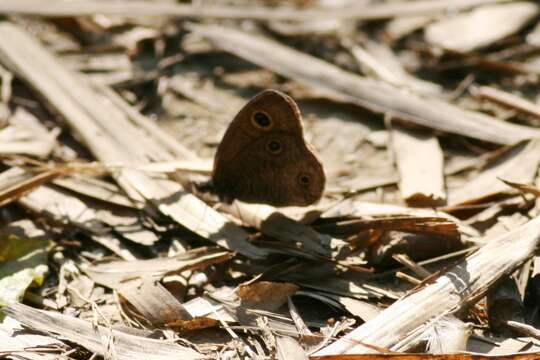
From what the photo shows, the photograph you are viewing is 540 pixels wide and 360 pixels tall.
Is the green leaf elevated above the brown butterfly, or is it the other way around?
the brown butterfly

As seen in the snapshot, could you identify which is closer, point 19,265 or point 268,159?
point 19,265

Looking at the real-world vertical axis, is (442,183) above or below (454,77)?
below

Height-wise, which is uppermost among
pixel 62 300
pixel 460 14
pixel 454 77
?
pixel 460 14

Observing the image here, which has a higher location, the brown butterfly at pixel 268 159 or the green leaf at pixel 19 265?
the brown butterfly at pixel 268 159

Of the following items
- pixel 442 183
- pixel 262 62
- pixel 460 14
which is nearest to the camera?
pixel 442 183

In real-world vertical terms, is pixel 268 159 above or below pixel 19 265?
above

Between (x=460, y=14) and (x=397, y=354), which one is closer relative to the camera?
(x=397, y=354)

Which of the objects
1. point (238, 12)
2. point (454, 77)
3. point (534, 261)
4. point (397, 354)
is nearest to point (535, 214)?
point (534, 261)

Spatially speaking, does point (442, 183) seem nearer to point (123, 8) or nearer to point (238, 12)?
point (238, 12)
